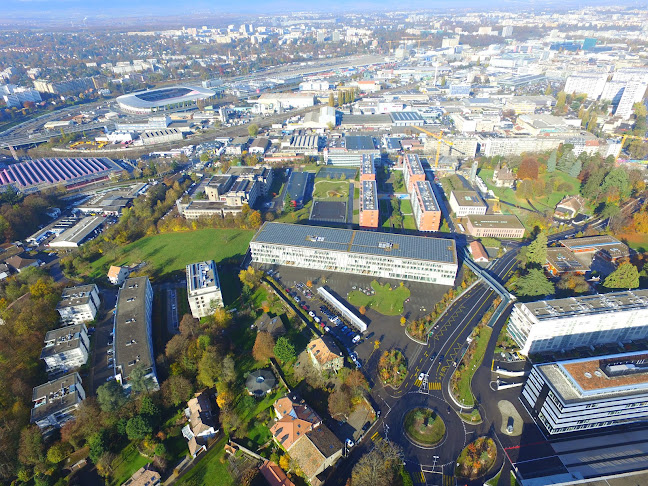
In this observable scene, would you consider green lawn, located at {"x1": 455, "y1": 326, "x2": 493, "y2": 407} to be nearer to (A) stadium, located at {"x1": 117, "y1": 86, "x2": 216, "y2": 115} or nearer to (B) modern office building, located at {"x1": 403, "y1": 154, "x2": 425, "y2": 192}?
(B) modern office building, located at {"x1": 403, "y1": 154, "x2": 425, "y2": 192}

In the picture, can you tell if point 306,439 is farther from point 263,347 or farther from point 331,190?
point 331,190

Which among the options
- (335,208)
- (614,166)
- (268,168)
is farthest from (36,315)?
(614,166)

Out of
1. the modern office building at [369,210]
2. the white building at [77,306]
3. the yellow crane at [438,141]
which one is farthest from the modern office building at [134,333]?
the yellow crane at [438,141]

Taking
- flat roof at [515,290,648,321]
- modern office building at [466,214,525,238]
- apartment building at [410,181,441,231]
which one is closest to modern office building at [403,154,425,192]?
apartment building at [410,181,441,231]

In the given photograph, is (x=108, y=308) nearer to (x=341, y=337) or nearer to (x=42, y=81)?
(x=341, y=337)

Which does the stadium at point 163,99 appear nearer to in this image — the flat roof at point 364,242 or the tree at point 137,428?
the flat roof at point 364,242

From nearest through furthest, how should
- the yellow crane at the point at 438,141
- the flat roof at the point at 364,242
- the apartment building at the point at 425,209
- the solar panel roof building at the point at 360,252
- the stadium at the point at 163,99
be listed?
1. the solar panel roof building at the point at 360,252
2. the flat roof at the point at 364,242
3. the apartment building at the point at 425,209
4. the yellow crane at the point at 438,141
5. the stadium at the point at 163,99
